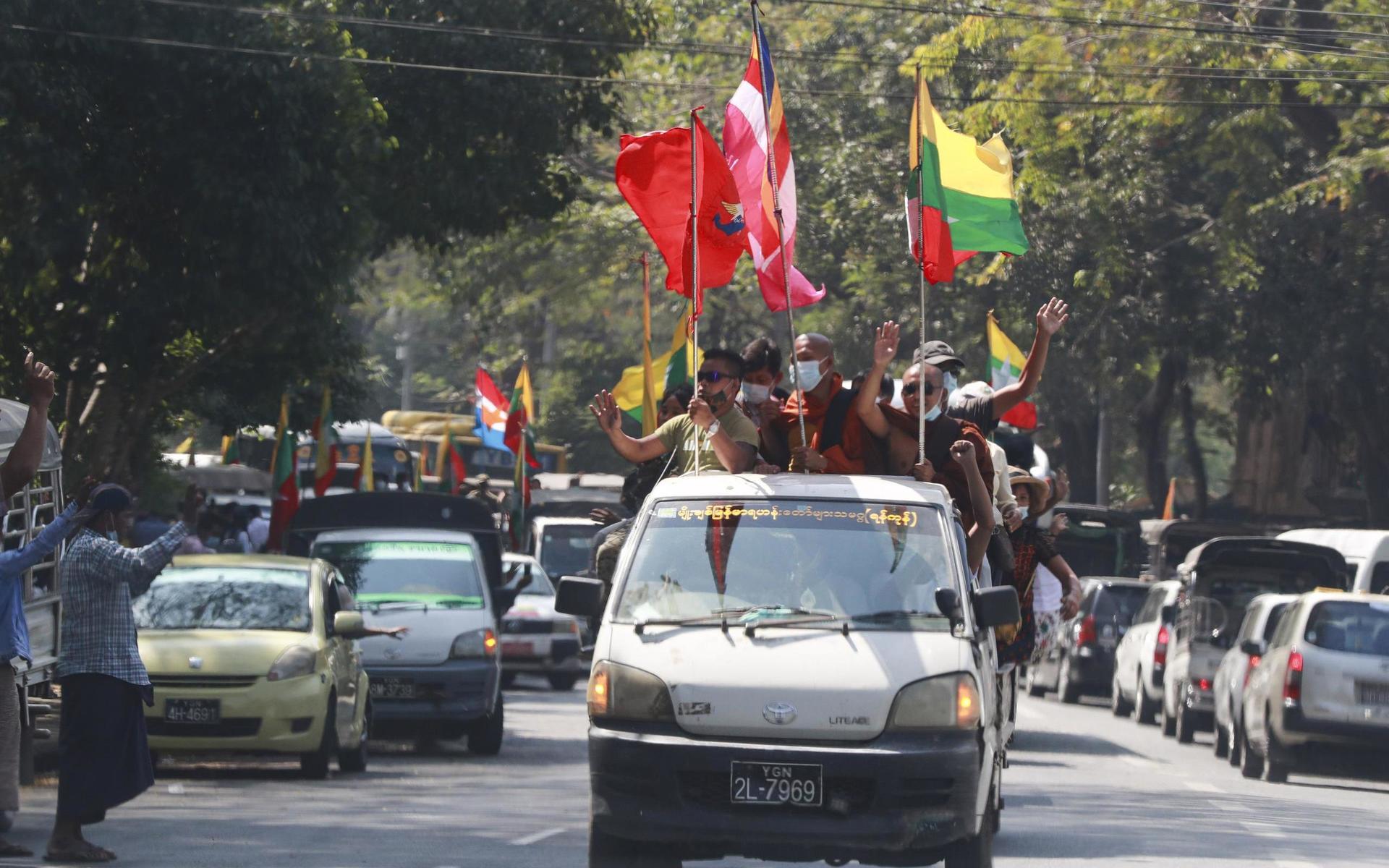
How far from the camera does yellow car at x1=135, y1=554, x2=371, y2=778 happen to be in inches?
556

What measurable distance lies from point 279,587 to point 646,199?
4.25m

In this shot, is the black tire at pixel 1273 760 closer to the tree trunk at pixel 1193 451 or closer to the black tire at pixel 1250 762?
the black tire at pixel 1250 762

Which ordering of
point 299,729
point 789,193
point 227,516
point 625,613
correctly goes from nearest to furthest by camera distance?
1. point 625,613
2. point 789,193
3. point 299,729
4. point 227,516

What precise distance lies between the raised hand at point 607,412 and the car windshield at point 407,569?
7.64 m

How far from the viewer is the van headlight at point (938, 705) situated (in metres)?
8.16

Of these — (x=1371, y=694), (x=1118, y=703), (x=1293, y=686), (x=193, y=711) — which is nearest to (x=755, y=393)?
(x=193, y=711)

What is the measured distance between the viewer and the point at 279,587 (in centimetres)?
1534

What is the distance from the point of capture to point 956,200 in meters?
12.4

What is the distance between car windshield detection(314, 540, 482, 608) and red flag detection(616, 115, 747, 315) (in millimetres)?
5586

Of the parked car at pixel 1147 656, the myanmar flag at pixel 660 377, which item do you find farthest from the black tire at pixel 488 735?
the parked car at pixel 1147 656

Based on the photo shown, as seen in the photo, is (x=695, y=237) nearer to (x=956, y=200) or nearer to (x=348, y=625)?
(x=956, y=200)

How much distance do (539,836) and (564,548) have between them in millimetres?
20799

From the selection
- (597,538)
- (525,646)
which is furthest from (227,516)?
(597,538)

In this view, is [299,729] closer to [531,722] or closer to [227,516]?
[531,722]
